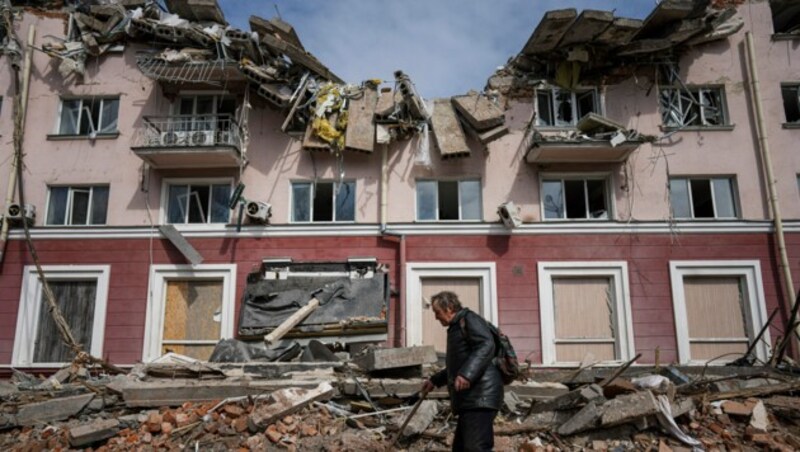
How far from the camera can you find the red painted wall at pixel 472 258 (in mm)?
12680

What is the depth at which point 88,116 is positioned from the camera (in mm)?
14273

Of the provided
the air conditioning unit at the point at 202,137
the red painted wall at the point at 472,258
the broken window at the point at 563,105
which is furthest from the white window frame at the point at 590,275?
the air conditioning unit at the point at 202,137

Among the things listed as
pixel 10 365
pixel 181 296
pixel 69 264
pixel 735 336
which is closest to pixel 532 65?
pixel 735 336

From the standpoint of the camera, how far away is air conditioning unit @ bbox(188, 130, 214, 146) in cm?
1334

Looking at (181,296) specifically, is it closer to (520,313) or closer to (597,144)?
(520,313)

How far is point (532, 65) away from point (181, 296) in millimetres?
10257

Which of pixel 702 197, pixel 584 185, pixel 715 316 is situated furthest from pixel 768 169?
pixel 584 185

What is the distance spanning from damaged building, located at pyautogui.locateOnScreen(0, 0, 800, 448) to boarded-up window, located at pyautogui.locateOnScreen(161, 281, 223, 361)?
0.05 m

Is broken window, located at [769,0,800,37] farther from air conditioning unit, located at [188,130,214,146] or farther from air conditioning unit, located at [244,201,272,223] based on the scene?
air conditioning unit, located at [188,130,214,146]

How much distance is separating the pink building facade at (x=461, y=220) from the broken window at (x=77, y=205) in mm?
39

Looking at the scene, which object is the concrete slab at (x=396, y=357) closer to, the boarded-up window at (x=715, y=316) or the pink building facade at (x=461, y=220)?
the pink building facade at (x=461, y=220)

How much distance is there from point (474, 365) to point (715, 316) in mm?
10092

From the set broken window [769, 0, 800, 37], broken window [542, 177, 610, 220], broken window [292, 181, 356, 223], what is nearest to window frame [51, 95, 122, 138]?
broken window [292, 181, 356, 223]

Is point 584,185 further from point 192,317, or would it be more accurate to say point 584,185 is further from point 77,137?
point 77,137
